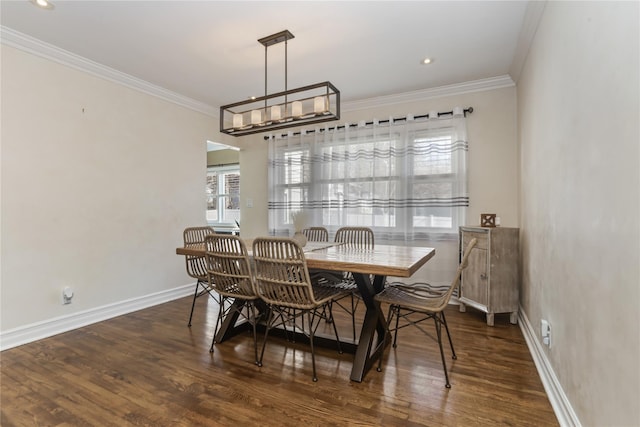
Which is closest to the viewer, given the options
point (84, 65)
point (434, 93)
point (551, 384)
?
point (551, 384)

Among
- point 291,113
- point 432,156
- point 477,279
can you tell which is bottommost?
point 477,279

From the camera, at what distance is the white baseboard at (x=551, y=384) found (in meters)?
1.52

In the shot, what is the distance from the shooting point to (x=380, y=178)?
3.96 meters

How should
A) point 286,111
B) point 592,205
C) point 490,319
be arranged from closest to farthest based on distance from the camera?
point 592,205 → point 286,111 → point 490,319

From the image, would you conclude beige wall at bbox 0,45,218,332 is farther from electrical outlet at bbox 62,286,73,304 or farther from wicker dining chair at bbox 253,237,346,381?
wicker dining chair at bbox 253,237,346,381

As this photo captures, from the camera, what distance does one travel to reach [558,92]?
1.82 meters

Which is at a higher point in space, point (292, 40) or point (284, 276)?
point (292, 40)

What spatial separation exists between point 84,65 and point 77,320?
241 centimetres

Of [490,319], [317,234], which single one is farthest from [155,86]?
[490,319]

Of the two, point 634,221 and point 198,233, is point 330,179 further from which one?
point 634,221

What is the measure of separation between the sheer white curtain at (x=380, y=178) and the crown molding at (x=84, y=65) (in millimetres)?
1409

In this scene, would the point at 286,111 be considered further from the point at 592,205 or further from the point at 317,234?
the point at 592,205

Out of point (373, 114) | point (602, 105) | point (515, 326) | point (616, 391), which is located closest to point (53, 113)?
point (373, 114)

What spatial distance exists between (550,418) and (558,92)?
1.74m
